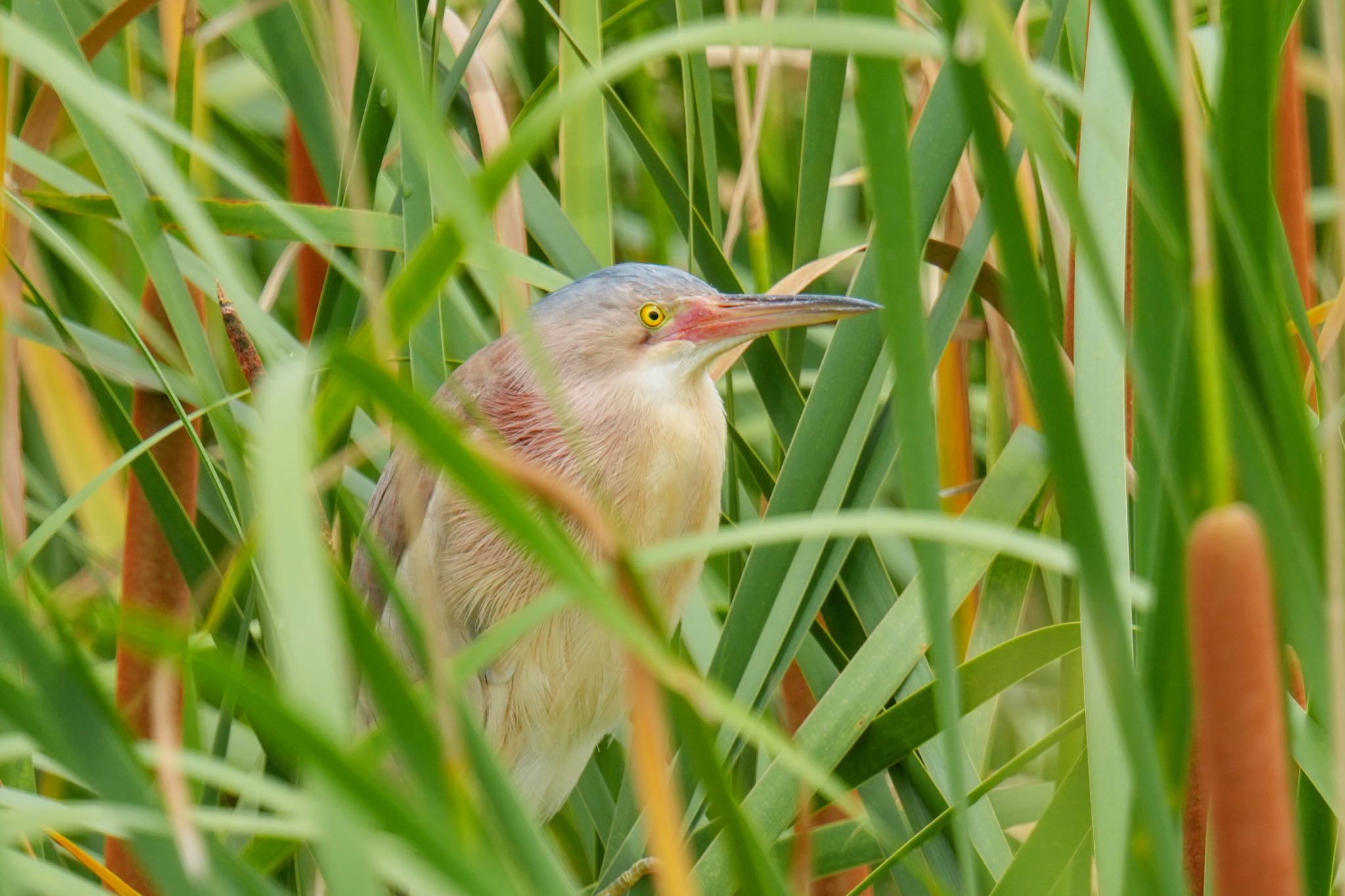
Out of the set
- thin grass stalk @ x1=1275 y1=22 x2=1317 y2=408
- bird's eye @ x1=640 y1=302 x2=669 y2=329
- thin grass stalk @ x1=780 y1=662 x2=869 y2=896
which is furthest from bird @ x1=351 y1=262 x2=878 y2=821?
thin grass stalk @ x1=1275 y1=22 x2=1317 y2=408

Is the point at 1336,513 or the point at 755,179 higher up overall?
the point at 755,179

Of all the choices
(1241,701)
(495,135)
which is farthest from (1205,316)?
(495,135)

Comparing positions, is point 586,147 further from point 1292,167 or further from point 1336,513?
point 1336,513

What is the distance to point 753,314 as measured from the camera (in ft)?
4.82

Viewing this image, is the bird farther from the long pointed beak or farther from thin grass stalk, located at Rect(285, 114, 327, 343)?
thin grass stalk, located at Rect(285, 114, 327, 343)

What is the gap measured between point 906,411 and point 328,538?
61 cm

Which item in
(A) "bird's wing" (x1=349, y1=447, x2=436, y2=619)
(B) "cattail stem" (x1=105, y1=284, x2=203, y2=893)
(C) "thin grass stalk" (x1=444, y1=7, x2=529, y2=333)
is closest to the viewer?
(B) "cattail stem" (x1=105, y1=284, x2=203, y2=893)

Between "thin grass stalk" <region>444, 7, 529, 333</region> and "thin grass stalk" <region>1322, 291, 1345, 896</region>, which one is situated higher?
"thin grass stalk" <region>444, 7, 529, 333</region>

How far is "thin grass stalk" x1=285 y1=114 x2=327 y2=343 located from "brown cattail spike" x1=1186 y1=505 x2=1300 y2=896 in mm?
1140

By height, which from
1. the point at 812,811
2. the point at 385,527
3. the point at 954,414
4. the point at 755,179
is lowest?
the point at 812,811

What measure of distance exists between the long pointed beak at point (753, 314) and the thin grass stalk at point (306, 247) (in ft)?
1.36

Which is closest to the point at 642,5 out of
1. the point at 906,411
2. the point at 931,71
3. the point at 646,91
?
the point at 646,91

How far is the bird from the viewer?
1.67 metres

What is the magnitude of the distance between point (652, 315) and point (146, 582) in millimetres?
658
